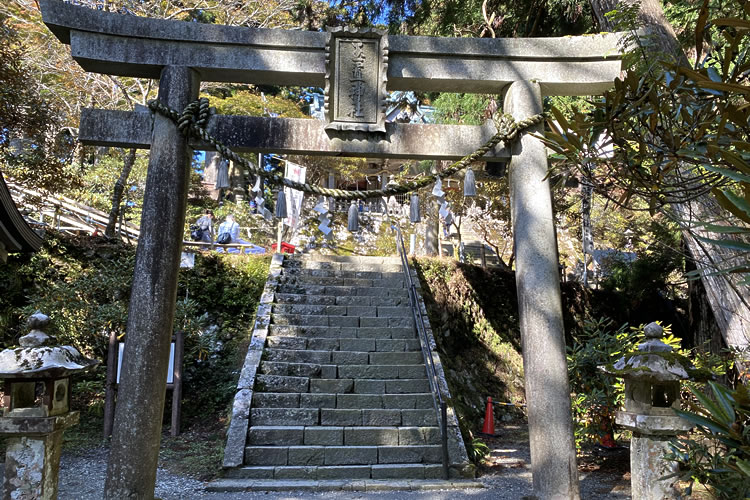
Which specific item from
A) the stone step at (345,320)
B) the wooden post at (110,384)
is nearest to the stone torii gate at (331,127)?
the wooden post at (110,384)

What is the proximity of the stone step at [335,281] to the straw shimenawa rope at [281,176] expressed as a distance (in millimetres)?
4743

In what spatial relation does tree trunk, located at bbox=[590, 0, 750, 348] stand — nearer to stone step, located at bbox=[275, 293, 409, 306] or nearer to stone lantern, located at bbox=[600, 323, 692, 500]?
stone lantern, located at bbox=[600, 323, 692, 500]

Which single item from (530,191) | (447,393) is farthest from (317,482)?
(530,191)

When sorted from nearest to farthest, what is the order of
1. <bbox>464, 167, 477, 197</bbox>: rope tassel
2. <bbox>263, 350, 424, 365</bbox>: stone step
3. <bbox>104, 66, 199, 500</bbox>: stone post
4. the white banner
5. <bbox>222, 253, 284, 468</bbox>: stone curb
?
<bbox>104, 66, 199, 500</bbox>: stone post → <bbox>464, 167, 477, 197</bbox>: rope tassel → <bbox>222, 253, 284, 468</bbox>: stone curb → <bbox>263, 350, 424, 365</bbox>: stone step → the white banner

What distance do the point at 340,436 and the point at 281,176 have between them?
3.18 metres

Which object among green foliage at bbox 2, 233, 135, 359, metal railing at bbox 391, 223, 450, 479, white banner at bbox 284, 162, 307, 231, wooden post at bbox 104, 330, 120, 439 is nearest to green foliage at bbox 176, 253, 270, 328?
green foliage at bbox 2, 233, 135, 359

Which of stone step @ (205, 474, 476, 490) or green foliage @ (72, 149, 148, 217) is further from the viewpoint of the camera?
green foliage @ (72, 149, 148, 217)

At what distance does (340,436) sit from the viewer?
607cm

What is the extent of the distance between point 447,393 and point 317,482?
2.11m

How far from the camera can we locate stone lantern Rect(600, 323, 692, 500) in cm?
350

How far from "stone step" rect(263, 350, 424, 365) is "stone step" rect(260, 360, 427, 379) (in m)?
0.14

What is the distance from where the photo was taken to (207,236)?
1409cm

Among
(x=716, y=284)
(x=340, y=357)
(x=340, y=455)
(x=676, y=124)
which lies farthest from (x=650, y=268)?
(x=676, y=124)

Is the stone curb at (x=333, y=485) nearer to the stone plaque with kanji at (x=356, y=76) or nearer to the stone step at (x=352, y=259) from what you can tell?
the stone plaque with kanji at (x=356, y=76)
